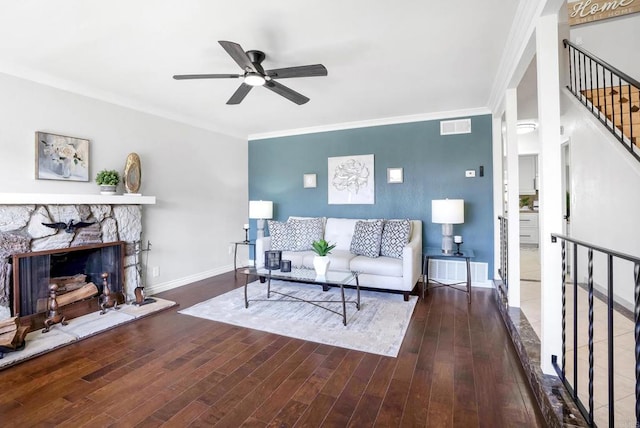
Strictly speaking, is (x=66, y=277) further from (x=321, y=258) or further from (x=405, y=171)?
(x=405, y=171)

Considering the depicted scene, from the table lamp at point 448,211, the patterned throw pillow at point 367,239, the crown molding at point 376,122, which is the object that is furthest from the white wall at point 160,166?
the table lamp at point 448,211

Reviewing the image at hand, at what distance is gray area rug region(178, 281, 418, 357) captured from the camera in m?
2.64

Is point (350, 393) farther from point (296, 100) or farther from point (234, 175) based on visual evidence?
point (234, 175)

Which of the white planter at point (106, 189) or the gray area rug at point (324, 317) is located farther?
the white planter at point (106, 189)

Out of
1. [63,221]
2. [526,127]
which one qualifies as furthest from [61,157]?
[526,127]

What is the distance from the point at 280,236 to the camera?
4.56 metres

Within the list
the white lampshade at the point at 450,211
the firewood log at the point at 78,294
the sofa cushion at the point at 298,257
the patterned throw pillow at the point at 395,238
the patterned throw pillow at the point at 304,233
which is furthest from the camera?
the patterned throw pillow at the point at 304,233

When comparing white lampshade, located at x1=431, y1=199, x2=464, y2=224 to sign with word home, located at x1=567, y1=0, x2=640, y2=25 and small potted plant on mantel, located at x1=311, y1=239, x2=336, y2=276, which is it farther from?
sign with word home, located at x1=567, y1=0, x2=640, y2=25

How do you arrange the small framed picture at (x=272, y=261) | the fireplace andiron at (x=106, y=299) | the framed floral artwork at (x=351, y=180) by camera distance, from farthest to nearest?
1. the framed floral artwork at (x=351, y=180)
2. the small framed picture at (x=272, y=261)
3. the fireplace andiron at (x=106, y=299)

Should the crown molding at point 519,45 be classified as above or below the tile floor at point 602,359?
above

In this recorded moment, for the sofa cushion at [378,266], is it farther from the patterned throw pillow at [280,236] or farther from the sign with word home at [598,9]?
the sign with word home at [598,9]

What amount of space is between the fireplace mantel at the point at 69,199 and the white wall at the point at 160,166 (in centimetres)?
21

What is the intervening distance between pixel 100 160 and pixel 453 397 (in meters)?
4.03

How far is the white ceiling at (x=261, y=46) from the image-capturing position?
6.75 ft
